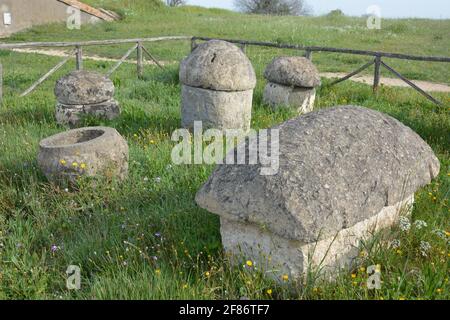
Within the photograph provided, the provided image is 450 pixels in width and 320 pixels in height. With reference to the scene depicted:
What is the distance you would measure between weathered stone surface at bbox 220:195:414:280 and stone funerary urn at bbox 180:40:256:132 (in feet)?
11.9

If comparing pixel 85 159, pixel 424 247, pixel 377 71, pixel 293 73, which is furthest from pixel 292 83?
pixel 424 247

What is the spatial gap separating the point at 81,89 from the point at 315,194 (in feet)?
17.5

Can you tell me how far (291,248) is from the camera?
3.18 metres

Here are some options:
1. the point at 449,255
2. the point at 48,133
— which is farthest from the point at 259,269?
the point at 48,133

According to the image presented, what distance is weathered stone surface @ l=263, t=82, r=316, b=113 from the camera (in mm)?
9070

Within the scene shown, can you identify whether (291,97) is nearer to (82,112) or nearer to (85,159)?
(82,112)

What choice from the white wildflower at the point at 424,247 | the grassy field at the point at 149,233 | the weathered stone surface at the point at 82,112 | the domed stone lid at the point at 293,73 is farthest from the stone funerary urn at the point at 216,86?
the white wildflower at the point at 424,247

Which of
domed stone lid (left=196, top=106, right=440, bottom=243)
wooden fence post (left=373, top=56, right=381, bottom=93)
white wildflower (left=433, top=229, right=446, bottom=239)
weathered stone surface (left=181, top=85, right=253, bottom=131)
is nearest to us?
domed stone lid (left=196, top=106, right=440, bottom=243)

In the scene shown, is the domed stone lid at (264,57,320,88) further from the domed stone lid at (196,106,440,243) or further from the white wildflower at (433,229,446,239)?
the white wildflower at (433,229,446,239)

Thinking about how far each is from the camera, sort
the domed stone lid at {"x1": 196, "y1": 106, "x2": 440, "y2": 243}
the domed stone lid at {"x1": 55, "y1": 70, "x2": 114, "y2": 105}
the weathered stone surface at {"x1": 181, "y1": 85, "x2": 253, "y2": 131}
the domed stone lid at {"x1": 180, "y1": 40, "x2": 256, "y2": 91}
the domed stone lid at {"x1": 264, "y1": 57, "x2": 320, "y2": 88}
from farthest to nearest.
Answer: the domed stone lid at {"x1": 264, "y1": 57, "x2": 320, "y2": 88} < the domed stone lid at {"x1": 55, "y1": 70, "x2": 114, "y2": 105} < the weathered stone surface at {"x1": 181, "y1": 85, "x2": 253, "y2": 131} < the domed stone lid at {"x1": 180, "y1": 40, "x2": 256, "y2": 91} < the domed stone lid at {"x1": 196, "y1": 106, "x2": 440, "y2": 243}

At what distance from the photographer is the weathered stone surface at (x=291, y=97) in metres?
9.07

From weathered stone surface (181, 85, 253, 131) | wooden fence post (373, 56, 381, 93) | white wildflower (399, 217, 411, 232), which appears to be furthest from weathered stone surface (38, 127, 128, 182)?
wooden fence post (373, 56, 381, 93)

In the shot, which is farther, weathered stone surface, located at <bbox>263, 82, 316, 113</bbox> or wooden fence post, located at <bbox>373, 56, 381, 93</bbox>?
wooden fence post, located at <bbox>373, 56, 381, 93</bbox>
